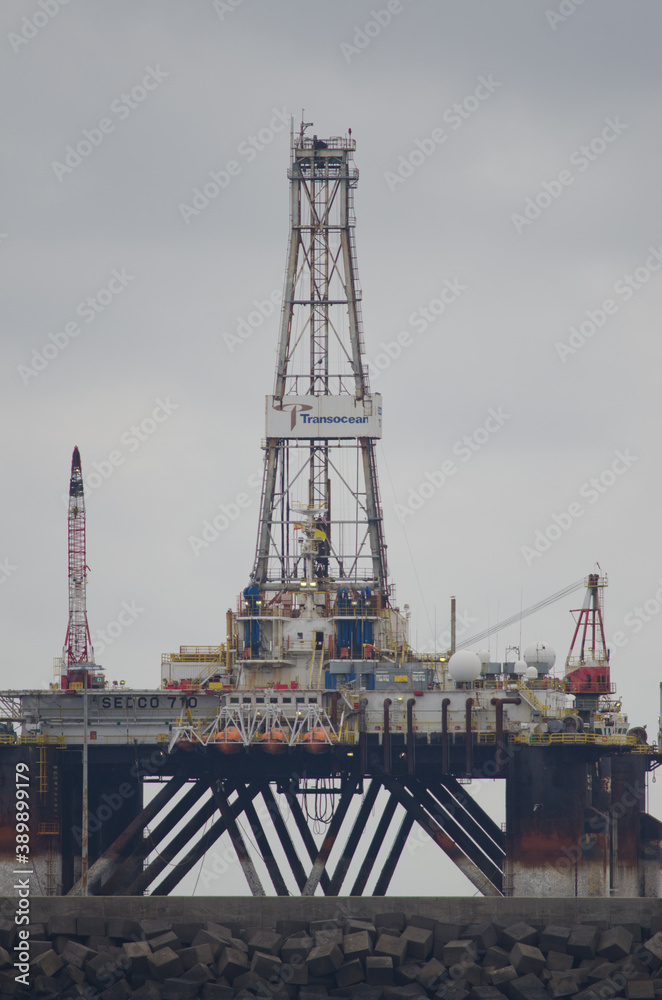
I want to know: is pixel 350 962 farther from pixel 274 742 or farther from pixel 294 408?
pixel 294 408

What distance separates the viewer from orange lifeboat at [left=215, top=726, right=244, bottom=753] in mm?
116062

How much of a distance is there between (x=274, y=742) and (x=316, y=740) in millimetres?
2072

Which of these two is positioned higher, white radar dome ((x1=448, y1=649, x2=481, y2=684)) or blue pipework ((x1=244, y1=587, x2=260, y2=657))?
blue pipework ((x1=244, y1=587, x2=260, y2=657))

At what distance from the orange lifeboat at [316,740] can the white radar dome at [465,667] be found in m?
7.66

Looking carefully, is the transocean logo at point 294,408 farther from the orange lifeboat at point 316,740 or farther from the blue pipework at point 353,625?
the orange lifeboat at point 316,740

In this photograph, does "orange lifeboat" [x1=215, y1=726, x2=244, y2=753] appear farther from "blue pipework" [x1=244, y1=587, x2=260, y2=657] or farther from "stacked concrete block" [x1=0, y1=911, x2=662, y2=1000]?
Answer: "stacked concrete block" [x1=0, y1=911, x2=662, y2=1000]

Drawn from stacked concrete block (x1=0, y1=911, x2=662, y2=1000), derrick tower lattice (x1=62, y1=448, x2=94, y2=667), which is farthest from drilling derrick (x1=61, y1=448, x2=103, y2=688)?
stacked concrete block (x1=0, y1=911, x2=662, y2=1000)

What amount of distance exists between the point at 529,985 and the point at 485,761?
2230 cm

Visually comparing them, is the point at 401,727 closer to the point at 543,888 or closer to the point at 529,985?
the point at 543,888

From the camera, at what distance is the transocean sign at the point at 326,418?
127 meters

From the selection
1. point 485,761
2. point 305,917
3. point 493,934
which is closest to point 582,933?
point 493,934

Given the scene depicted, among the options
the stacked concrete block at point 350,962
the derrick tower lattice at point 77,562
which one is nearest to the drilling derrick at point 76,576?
the derrick tower lattice at point 77,562

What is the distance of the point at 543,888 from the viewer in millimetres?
113938

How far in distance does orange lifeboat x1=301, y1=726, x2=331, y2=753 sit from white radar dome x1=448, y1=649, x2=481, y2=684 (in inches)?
302
